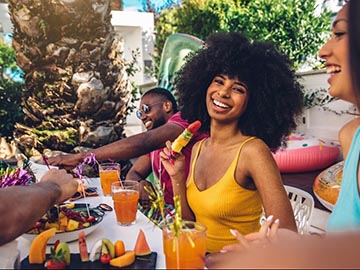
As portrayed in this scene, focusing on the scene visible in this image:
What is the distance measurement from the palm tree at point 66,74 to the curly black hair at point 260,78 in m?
2.62

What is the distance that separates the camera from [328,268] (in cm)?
41

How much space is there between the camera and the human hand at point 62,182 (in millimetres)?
1823

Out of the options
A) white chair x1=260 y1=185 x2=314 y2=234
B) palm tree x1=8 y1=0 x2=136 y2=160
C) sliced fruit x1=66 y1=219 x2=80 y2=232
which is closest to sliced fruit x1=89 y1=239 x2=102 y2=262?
sliced fruit x1=66 y1=219 x2=80 y2=232

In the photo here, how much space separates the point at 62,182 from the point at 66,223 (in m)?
0.22

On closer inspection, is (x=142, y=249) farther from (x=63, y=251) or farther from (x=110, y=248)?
(x=63, y=251)

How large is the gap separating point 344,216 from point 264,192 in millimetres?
436

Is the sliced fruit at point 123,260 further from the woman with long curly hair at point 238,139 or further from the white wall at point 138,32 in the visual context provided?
the white wall at point 138,32

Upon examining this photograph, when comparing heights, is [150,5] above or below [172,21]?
above

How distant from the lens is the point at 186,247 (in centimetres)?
129

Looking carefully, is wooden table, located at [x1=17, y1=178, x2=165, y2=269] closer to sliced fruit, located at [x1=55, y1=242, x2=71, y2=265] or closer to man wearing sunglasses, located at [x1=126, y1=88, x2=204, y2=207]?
sliced fruit, located at [x1=55, y1=242, x2=71, y2=265]

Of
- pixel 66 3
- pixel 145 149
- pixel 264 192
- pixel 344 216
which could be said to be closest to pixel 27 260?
pixel 264 192

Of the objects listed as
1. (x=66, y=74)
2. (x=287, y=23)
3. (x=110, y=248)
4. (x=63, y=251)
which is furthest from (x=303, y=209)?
(x=287, y=23)

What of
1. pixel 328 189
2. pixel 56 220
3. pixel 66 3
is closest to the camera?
pixel 56 220

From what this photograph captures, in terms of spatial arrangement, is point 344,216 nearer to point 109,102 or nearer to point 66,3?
point 109,102
